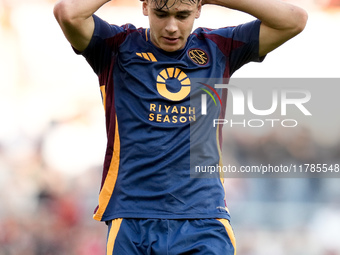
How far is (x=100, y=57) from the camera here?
3207 millimetres

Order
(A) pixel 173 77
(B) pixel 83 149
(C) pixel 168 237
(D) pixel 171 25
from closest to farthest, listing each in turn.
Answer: (C) pixel 168 237 → (D) pixel 171 25 → (A) pixel 173 77 → (B) pixel 83 149

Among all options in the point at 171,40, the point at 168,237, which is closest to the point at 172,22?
the point at 171,40

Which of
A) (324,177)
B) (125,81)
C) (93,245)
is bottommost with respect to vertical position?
(93,245)

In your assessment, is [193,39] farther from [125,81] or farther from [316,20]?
[316,20]

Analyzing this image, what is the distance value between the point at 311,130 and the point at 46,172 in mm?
3299

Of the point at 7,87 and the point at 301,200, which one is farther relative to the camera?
the point at 7,87

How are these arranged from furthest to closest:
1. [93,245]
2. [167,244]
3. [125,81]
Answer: [93,245] < [125,81] < [167,244]

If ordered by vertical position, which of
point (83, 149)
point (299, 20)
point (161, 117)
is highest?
point (299, 20)

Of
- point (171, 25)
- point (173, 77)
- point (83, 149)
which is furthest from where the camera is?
point (83, 149)

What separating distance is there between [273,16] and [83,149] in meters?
4.72

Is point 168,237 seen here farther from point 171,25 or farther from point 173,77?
point 171,25

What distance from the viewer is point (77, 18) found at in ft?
9.93

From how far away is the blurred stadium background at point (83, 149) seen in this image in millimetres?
7137

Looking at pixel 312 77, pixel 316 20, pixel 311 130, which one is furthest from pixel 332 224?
pixel 316 20
